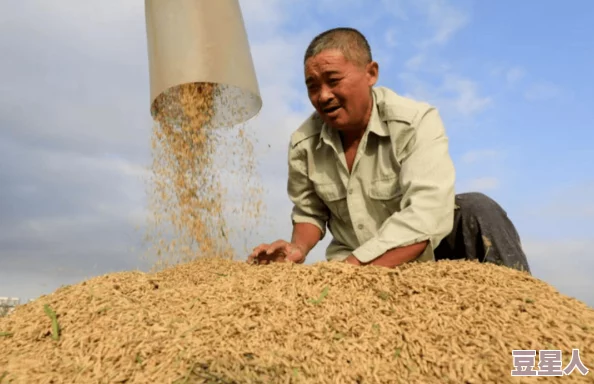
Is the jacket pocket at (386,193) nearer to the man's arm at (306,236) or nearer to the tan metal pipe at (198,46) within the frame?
the man's arm at (306,236)

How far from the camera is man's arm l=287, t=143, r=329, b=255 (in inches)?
131

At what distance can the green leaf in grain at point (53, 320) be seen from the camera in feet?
6.53

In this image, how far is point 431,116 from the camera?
9.80 ft

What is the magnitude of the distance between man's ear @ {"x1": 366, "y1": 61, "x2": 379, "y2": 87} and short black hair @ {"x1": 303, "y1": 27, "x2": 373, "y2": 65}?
26 millimetres

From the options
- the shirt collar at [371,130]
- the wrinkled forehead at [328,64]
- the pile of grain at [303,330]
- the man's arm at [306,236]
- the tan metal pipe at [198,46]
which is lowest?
the pile of grain at [303,330]

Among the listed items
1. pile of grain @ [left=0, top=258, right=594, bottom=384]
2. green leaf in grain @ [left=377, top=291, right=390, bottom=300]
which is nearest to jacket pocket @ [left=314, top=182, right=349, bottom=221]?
pile of grain @ [left=0, top=258, right=594, bottom=384]

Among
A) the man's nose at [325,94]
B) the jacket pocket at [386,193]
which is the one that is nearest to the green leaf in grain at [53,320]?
the man's nose at [325,94]

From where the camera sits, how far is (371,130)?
2992 mm

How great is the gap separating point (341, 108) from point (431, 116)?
491 mm

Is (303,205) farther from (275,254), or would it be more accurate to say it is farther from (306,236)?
(275,254)

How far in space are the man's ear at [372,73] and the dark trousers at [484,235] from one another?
862mm

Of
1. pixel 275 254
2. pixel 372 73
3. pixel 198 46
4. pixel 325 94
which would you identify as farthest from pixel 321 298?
pixel 198 46

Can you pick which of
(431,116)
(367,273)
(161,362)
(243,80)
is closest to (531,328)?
(367,273)

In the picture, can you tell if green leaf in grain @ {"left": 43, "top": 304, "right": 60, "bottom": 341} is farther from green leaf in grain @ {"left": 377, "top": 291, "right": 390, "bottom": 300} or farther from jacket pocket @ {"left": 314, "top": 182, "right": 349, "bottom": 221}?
jacket pocket @ {"left": 314, "top": 182, "right": 349, "bottom": 221}
